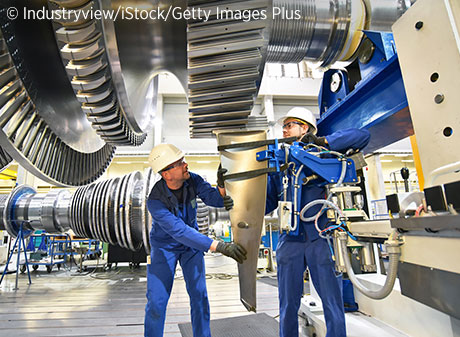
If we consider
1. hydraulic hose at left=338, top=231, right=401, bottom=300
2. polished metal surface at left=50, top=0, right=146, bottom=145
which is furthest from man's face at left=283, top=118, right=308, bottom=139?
polished metal surface at left=50, top=0, right=146, bottom=145

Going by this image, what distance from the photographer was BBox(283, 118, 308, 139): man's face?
5.87 ft

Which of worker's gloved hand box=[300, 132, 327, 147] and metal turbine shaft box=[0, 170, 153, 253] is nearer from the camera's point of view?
worker's gloved hand box=[300, 132, 327, 147]

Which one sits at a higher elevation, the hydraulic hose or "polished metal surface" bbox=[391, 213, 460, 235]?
"polished metal surface" bbox=[391, 213, 460, 235]

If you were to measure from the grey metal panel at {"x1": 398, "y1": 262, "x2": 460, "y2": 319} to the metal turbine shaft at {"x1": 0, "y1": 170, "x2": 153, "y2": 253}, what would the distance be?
3.05 meters

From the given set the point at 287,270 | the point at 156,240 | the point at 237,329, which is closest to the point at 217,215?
the point at 237,329

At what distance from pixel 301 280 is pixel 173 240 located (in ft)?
2.78

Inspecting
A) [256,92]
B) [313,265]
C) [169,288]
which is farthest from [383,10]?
[169,288]

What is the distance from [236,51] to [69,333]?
2469 millimetres

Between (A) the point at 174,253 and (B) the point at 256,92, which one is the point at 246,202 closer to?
(B) the point at 256,92

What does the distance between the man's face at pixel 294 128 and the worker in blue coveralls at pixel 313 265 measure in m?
0.22

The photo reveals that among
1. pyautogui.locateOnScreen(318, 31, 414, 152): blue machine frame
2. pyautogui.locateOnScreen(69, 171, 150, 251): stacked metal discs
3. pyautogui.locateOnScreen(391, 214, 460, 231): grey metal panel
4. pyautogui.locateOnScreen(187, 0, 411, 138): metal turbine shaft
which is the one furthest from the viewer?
pyautogui.locateOnScreen(69, 171, 150, 251): stacked metal discs

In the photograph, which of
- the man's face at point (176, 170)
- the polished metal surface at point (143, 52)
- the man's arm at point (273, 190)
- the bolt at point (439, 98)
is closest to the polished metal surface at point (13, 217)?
the man's face at point (176, 170)

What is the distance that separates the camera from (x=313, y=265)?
1.45m

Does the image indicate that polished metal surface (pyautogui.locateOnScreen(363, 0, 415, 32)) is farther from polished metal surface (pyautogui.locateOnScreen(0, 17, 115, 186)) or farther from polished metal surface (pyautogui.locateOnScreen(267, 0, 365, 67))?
polished metal surface (pyautogui.locateOnScreen(0, 17, 115, 186))
